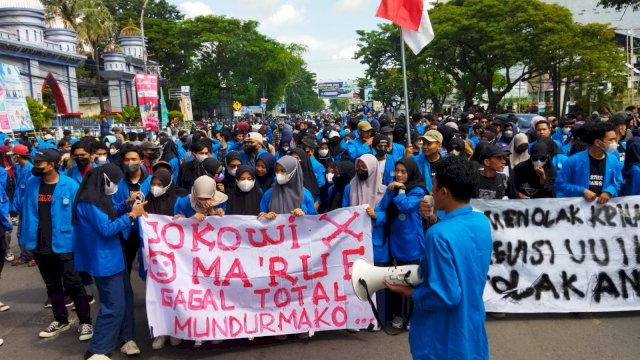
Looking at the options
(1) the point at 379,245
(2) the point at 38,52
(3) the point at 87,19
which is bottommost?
(1) the point at 379,245

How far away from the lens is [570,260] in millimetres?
4883

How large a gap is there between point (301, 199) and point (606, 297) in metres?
2.92

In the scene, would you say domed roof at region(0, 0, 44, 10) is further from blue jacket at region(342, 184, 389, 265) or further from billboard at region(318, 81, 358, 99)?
billboard at region(318, 81, 358, 99)

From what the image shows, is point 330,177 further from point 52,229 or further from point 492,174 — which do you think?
point 52,229

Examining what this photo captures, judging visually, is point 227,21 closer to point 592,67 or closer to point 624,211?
point 592,67

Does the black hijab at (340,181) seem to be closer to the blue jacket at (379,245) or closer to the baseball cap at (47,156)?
the blue jacket at (379,245)

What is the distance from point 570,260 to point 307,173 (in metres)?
3.31

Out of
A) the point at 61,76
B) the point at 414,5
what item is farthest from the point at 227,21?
the point at 414,5

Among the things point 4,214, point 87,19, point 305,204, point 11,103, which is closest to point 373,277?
point 305,204

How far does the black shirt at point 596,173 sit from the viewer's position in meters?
4.93

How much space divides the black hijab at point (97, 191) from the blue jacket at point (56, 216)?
2.51ft

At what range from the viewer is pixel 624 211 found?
4.89 meters

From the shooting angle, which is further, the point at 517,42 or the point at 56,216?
the point at 517,42

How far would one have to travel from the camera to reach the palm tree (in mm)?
36125
